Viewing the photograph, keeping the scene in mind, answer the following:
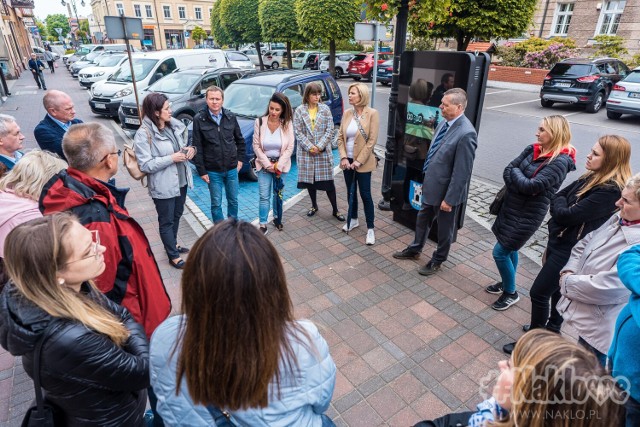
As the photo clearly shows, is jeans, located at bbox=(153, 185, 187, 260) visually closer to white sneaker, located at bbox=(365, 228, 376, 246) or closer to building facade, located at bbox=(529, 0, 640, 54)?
white sneaker, located at bbox=(365, 228, 376, 246)

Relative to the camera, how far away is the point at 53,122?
3.96m

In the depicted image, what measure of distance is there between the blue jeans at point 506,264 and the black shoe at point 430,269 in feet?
2.45

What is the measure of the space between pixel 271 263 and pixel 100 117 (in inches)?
523

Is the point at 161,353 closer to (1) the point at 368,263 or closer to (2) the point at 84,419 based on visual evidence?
(2) the point at 84,419

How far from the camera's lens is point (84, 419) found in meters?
1.61

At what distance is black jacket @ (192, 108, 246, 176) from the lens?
4520 mm

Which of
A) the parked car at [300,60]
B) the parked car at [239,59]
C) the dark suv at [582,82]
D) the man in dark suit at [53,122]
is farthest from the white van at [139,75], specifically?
the dark suv at [582,82]

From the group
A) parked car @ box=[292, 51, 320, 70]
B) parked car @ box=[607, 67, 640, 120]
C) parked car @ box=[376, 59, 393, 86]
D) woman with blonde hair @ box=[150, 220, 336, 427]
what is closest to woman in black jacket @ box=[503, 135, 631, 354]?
woman with blonde hair @ box=[150, 220, 336, 427]

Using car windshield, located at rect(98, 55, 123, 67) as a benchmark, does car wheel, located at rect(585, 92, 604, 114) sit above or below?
below

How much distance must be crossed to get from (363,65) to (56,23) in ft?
354

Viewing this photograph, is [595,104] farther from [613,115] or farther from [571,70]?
[571,70]

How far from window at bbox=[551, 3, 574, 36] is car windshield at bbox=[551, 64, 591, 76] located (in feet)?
42.2

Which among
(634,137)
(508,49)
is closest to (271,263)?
(634,137)

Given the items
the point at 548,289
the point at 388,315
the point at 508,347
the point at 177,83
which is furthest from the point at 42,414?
the point at 177,83
